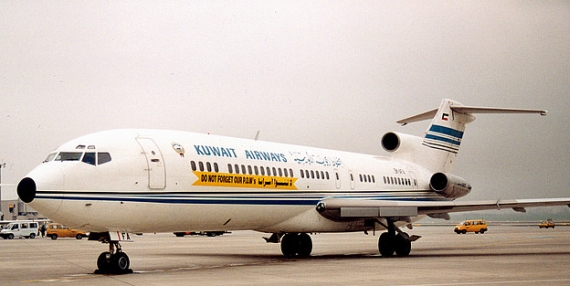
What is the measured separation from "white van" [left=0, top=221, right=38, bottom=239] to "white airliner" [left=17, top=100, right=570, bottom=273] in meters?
41.3

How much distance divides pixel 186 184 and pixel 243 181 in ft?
8.40

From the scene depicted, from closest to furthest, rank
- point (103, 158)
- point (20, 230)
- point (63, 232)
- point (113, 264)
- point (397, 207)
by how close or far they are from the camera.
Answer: point (103, 158) → point (113, 264) → point (397, 207) → point (63, 232) → point (20, 230)

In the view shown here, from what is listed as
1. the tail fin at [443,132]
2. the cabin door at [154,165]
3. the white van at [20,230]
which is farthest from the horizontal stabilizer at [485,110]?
the white van at [20,230]

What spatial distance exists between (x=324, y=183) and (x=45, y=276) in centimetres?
1093

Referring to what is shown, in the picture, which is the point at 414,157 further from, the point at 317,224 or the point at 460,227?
the point at 460,227

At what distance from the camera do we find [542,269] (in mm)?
17375

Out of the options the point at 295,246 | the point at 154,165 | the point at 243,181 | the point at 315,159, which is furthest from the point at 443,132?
the point at 154,165

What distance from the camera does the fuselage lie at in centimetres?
1681

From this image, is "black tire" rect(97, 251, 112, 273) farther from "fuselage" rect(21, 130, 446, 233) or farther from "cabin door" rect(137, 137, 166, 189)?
"cabin door" rect(137, 137, 166, 189)

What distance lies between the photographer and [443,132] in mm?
32188

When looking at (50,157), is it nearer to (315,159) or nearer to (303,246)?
(315,159)

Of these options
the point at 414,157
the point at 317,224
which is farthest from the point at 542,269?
the point at 414,157

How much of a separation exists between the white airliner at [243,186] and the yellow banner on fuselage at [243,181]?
3cm

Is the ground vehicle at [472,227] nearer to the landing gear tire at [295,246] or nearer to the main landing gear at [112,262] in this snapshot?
the landing gear tire at [295,246]
